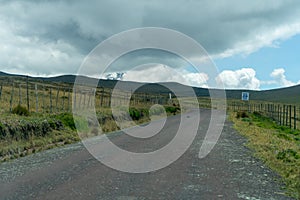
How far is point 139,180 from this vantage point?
294 inches

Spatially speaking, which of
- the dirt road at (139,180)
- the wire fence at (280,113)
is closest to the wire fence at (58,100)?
the dirt road at (139,180)

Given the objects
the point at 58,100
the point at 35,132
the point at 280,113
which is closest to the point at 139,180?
the point at 35,132

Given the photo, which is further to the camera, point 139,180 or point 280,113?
point 280,113

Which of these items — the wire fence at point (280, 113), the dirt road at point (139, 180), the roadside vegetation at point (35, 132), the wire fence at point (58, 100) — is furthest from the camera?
the wire fence at point (280, 113)

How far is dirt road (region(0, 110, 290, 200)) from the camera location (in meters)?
6.32

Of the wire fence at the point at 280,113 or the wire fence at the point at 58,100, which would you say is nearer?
the wire fence at the point at 58,100

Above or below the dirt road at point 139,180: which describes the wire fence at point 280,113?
above

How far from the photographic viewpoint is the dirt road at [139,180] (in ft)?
20.7

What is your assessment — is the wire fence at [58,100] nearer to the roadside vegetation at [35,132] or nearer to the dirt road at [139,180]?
the roadside vegetation at [35,132]

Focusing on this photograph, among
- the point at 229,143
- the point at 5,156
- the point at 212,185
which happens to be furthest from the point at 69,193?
the point at 229,143

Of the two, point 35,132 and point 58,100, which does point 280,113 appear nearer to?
point 58,100

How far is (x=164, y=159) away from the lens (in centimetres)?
1011

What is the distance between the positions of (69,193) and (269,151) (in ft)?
24.4

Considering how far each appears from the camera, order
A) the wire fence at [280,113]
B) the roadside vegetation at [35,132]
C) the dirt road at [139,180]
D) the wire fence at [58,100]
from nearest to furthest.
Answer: the dirt road at [139,180], the roadside vegetation at [35,132], the wire fence at [58,100], the wire fence at [280,113]
